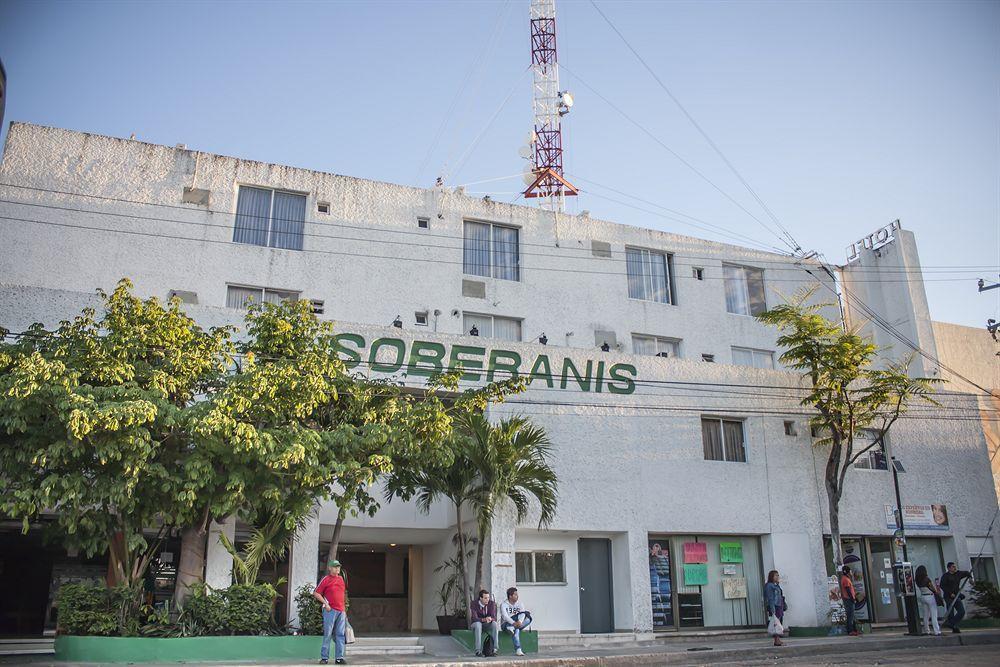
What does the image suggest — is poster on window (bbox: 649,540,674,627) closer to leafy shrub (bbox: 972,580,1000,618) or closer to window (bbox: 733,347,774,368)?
window (bbox: 733,347,774,368)

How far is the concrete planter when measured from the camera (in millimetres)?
13781

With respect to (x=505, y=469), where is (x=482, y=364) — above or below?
above

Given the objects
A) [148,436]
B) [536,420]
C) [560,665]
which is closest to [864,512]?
[536,420]

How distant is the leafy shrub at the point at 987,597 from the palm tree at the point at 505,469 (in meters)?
13.8

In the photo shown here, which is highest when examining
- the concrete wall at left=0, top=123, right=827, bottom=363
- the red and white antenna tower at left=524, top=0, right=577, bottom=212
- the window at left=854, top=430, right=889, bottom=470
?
the red and white antenna tower at left=524, top=0, right=577, bottom=212

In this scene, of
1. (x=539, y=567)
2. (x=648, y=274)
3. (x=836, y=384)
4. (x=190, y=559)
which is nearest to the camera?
(x=190, y=559)

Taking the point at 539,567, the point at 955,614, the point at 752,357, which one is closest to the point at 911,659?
the point at 955,614

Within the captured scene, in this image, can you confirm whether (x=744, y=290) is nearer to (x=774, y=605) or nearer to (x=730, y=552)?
(x=730, y=552)

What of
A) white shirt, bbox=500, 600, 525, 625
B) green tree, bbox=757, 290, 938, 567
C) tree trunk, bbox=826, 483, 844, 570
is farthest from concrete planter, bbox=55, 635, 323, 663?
green tree, bbox=757, 290, 938, 567

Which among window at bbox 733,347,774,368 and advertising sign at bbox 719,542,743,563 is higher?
window at bbox 733,347,774,368

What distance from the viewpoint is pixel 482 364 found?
69.2 ft

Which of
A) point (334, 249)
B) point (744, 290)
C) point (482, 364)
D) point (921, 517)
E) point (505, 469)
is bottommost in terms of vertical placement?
point (921, 517)

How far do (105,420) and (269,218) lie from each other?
12.0m

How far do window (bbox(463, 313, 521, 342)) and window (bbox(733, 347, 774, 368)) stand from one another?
806 cm
